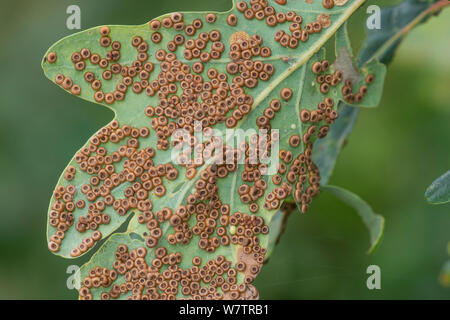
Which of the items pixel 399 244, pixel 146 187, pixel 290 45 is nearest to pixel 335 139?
pixel 290 45

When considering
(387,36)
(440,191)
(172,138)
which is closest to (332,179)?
(387,36)

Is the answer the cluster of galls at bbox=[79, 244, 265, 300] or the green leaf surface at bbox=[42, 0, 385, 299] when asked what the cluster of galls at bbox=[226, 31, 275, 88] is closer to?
the green leaf surface at bbox=[42, 0, 385, 299]

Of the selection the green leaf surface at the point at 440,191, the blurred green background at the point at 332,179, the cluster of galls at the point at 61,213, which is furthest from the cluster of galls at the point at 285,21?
the blurred green background at the point at 332,179

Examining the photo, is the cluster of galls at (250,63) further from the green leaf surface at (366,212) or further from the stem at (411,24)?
the stem at (411,24)

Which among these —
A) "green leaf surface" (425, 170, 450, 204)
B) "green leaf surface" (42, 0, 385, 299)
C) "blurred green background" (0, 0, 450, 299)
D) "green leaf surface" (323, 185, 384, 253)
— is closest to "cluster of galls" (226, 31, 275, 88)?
"green leaf surface" (42, 0, 385, 299)

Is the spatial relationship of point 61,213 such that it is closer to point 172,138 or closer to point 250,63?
point 172,138
